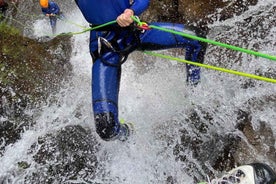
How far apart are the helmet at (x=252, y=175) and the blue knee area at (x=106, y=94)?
42.6 inches

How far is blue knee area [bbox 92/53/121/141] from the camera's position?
345 centimetres

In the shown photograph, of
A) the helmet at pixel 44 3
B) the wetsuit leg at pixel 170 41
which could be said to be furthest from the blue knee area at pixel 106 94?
the helmet at pixel 44 3

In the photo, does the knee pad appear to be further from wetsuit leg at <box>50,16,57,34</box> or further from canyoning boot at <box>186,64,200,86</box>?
wetsuit leg at <box>50,16,57,34</box>

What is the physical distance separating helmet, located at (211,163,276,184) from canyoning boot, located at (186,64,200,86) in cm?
116

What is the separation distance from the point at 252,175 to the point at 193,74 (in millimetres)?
1299

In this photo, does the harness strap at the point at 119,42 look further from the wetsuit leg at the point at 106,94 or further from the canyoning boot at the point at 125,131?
the canyoning boot at the point at 125,131

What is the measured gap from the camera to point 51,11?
477cm

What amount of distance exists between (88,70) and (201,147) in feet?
5.72

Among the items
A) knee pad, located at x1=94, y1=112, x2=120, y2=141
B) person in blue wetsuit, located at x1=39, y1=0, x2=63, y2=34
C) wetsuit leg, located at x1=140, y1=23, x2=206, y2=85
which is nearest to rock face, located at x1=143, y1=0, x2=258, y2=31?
wetsuit leg, located at x1=140, y1=23, x2=206, y2=85

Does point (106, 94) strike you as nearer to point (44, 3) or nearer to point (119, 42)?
point (119, 42)

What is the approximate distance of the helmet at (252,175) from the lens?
307 centimetres

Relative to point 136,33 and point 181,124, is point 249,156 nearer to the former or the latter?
point 181,124

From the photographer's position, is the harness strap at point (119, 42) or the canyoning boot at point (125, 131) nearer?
the harness strap at point (119, 42)

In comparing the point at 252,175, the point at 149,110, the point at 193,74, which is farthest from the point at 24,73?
the point at 252,175
